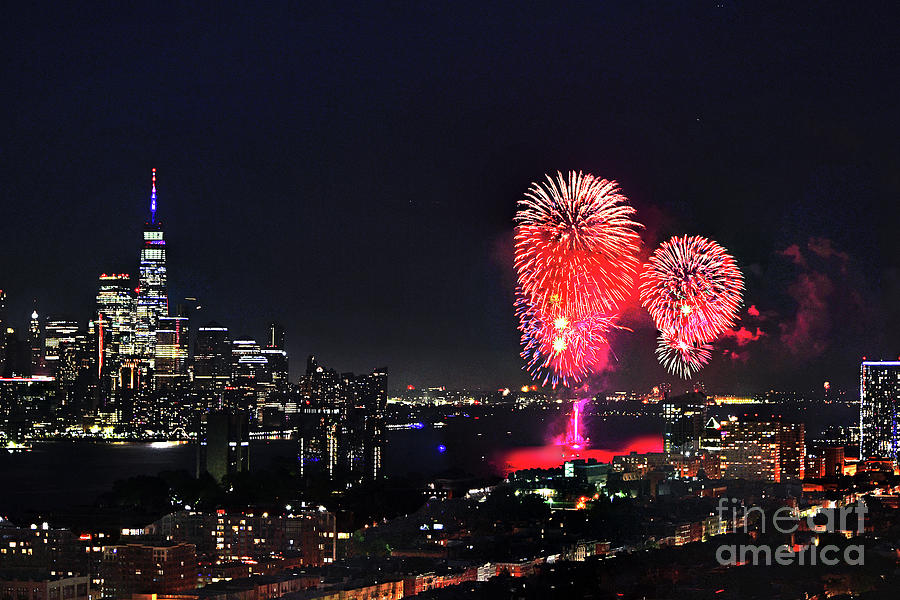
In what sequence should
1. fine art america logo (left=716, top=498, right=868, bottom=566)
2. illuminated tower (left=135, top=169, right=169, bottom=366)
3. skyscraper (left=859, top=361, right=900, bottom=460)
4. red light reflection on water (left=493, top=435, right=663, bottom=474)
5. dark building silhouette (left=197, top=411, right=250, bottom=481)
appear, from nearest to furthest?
1. fine art america logo (left=716, top=498, right=868, bottom=566)
2. dark building silhouette (left=197, top=411, right=250, bottom=481)
3. red light reflection on water (left=493, top=435, right=663, bottom=474)
4. skyscraper (left=859, top=361, right=900, bottom=460)
5. illuminated tower (left=135, top=169, right=169, bottom=366)

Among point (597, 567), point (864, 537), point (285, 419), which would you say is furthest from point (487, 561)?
point (285, 419)

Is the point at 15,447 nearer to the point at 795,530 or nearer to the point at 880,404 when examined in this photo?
the point at 880,404

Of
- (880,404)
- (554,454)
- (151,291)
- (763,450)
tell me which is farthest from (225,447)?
(151,291)

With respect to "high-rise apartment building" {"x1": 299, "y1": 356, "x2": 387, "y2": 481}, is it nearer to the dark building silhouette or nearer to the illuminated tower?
the dark building silhouette

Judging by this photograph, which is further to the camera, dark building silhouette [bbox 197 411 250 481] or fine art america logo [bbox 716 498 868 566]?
dark building silhouette [bbox 197 411 250 481]

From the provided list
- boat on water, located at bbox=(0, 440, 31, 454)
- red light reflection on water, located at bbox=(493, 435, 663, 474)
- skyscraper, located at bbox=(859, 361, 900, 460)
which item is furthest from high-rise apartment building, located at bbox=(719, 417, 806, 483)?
boat on water, located at bbox=(0, 440, 31, 454)

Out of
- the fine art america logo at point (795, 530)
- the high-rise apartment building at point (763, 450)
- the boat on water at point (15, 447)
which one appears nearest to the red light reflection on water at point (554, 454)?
the high-rise apartment building at point (763, 450)
